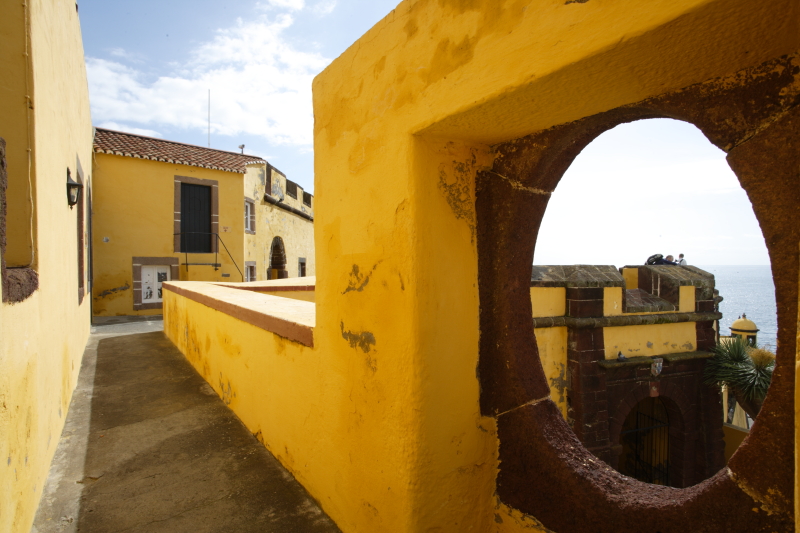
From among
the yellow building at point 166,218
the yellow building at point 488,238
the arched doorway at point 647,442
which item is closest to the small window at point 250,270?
the yellow building at point 166,218

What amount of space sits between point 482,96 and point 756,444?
1.08 meters

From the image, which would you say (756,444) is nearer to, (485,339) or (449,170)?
(485,339)

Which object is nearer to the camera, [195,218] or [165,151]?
[165,151]

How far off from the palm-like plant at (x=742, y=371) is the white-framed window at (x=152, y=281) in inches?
590

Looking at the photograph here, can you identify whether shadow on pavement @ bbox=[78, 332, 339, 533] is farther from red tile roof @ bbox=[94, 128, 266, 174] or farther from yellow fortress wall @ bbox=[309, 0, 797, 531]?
red tile roof @ bbox=[94, 128, 266, 174]

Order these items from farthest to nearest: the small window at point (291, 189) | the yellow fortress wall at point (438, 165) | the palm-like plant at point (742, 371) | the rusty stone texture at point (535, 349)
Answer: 1. the small window at point (291, 189)
2. the palm-like plant at point (742, 371)
3. the yellow fortress wall at point (438, 165)
4. the rusty stone texture at point (535, 349)

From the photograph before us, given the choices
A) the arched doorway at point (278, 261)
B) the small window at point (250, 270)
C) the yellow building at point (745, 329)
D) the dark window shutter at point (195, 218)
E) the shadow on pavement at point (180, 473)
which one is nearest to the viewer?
the shadow on pavement at point (180, 473)

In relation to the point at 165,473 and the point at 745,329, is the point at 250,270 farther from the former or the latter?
the point at 745,329

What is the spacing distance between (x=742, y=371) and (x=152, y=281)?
1556 cm

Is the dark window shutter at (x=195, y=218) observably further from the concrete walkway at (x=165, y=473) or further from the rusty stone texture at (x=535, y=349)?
the rusty stone texture at (x=535, y=349)

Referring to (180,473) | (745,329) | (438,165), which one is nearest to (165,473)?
(180,473)

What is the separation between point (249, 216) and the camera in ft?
54.1

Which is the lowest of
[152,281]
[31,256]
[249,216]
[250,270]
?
[152,281]

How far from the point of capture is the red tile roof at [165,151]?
44.6ft
